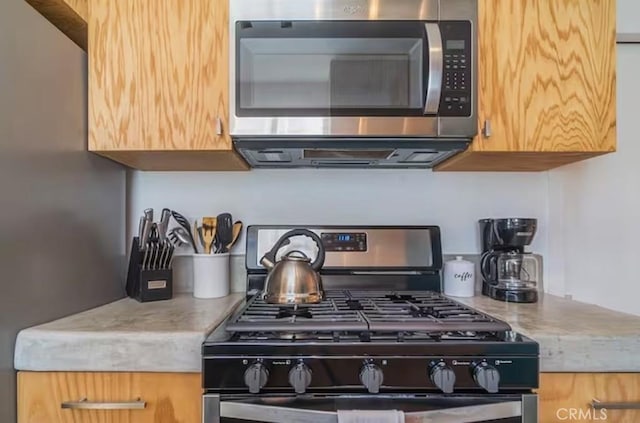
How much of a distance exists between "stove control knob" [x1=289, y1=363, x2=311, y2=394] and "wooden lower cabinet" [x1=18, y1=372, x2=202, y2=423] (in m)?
0.22

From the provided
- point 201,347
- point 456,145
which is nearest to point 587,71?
point 456,145

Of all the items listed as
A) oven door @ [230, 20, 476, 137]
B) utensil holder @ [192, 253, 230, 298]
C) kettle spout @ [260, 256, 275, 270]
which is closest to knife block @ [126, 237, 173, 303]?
utensil holder @ [192, 253, 230, 298]

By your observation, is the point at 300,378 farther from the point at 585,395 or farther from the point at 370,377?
the point at 585,395

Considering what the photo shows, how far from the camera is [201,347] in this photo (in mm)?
909

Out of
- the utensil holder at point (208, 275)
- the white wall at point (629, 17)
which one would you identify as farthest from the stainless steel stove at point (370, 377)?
the white wall at point (629, 17)

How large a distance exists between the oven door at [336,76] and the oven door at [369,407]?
0.70m

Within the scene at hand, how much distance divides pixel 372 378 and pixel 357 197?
0.81m

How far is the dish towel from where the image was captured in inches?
33.5

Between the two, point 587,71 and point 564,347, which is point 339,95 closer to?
point 587,71

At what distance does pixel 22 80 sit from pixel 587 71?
4.87 ft

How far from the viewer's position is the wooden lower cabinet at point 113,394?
908mm

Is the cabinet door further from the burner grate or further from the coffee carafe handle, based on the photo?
the coffee carafe handle

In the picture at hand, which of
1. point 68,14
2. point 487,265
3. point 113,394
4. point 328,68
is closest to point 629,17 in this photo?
point 487,265

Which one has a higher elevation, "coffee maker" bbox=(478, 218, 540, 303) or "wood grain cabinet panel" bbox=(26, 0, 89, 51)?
"wood grain cabinet panel" bbox=(26, 0, 89, 51)
